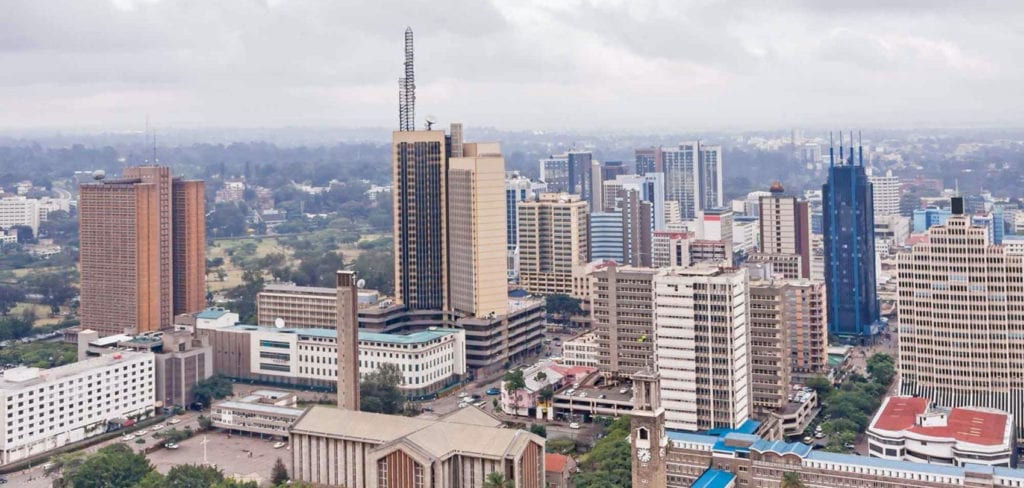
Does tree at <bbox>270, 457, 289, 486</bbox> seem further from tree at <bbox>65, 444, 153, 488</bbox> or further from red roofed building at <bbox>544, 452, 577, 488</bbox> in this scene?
red roofed building at <bbox>544, 452, 577, 488</bbox>

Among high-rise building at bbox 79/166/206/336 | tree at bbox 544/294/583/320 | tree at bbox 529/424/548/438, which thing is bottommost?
tree at bbox 529/424/548/438

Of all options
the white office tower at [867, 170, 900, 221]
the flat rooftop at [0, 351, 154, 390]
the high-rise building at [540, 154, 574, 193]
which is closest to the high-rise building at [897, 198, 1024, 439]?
the flat rooftop at [0, 351, 154, 390]

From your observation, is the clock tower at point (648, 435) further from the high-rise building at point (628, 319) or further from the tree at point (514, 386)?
the tree at point (514, 386)

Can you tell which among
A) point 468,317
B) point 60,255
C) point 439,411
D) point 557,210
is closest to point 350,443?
point 439,411

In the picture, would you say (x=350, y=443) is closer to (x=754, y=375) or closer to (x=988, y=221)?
(x=754, y=375)

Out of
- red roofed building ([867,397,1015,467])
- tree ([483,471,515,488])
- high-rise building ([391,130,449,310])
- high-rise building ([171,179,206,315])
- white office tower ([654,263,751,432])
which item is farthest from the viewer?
high-rise building ([171,179,206,315])

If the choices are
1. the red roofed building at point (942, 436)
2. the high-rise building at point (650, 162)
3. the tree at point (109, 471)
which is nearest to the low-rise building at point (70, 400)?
the tree at point (109, 471)
